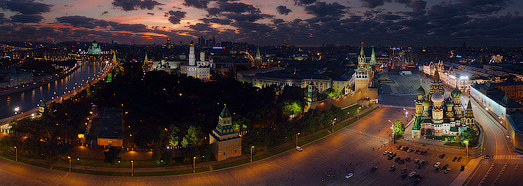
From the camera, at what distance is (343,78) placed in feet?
147

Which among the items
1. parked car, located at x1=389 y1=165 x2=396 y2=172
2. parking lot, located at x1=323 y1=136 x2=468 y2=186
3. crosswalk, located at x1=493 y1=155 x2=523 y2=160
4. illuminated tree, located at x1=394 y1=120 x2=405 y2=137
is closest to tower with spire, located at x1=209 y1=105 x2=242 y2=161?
parking lot, located at x1=323 y1=136 x2=468 y2=186

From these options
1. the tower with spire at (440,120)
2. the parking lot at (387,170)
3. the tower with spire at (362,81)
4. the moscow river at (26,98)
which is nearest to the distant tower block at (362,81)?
the tower with spire at (362,81)

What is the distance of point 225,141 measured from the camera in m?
22.0

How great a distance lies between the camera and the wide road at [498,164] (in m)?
19.3

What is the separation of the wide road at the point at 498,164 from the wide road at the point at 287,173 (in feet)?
4.85

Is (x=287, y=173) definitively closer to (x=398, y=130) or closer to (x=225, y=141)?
(x=225, y=141)

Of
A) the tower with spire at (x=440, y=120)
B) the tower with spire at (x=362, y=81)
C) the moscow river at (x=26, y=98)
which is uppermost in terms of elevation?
the tower with spire at (x=362, y=81)

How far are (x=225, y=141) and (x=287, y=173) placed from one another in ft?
13.9

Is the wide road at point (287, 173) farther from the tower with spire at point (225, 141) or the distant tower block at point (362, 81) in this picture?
the distant tower block at point (362, 81)

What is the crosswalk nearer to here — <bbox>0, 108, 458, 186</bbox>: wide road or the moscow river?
<bbox>0, 108, 458, 186</bbox>: wide road

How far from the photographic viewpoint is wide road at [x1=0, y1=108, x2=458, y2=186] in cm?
1906

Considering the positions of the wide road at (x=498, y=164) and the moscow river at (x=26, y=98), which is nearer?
the wide road at (x=498, y=164)

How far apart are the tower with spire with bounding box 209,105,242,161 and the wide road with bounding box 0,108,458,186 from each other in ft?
4.73

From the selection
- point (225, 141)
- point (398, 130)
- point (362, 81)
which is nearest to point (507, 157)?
point (398, 130)
